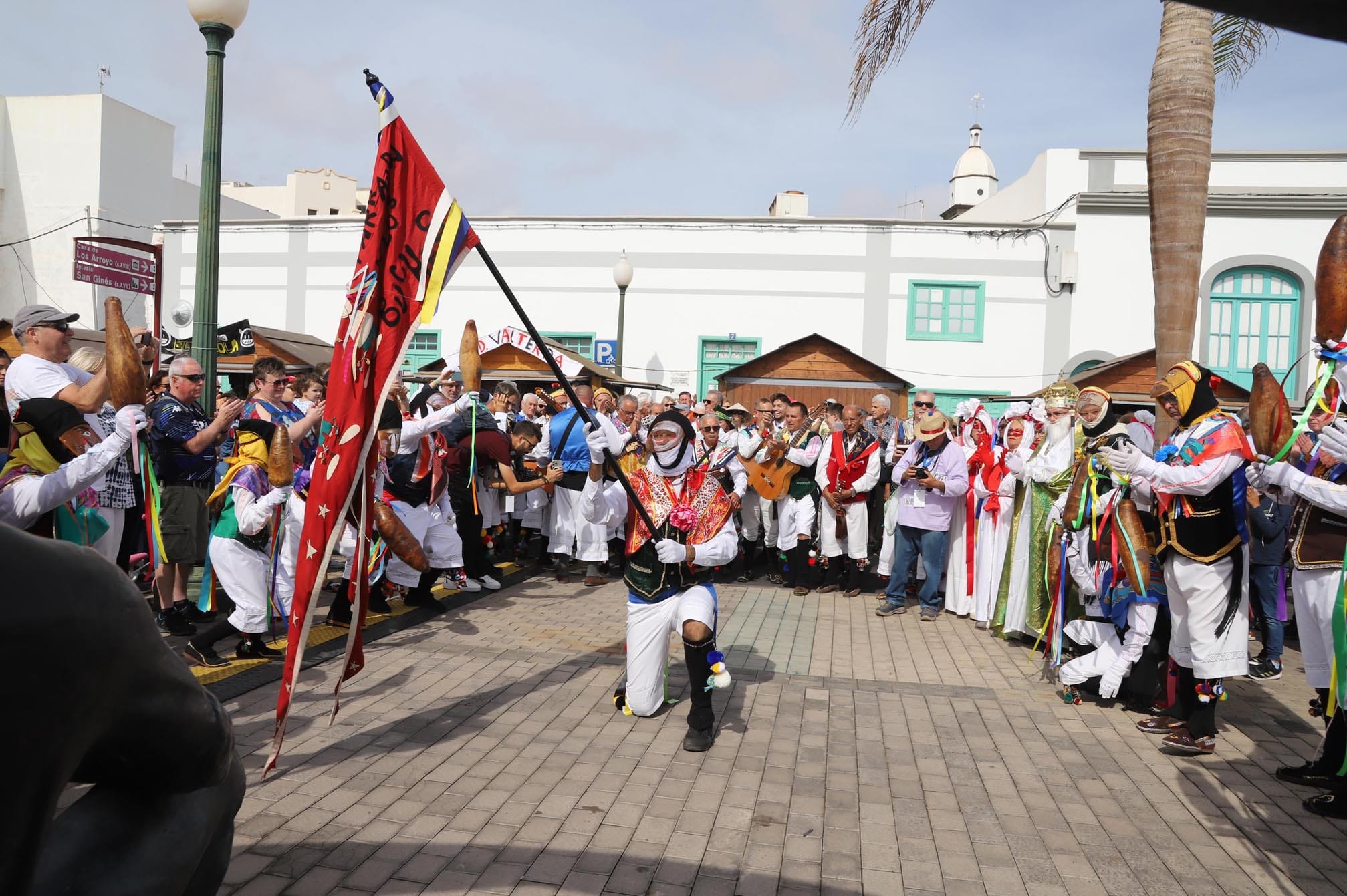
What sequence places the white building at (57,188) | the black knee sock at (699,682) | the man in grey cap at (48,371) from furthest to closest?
the white building at (57,188) < the black knee sock at (699,682) < the man in grey cap at (48,371)

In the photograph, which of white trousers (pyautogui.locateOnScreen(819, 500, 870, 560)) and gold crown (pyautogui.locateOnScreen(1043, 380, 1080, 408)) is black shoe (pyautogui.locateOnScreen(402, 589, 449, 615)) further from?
gold crown (pyautogui.locateOnScreen(1043, 380, 1080, 408))

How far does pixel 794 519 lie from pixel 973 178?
3148 cm

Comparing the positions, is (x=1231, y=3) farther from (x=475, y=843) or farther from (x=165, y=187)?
(x=165, y=187)

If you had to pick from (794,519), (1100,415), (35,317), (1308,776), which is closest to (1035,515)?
(1100,415)

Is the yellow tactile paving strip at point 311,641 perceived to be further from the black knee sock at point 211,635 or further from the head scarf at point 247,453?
the head scarf at point 247,453

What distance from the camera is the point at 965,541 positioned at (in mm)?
9242

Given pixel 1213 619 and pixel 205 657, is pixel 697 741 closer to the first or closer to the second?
pixel 1213 619

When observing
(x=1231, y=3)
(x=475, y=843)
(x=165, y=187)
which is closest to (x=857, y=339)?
(x=475, y=843)

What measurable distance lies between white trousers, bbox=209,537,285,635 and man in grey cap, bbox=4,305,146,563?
2.19 feet

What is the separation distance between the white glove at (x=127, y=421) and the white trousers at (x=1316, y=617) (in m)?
6.09

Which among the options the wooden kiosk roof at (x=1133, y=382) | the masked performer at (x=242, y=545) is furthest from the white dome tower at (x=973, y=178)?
the masked performer at (x=242, y=545)

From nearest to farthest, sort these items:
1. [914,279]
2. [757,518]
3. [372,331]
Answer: [372,331], [757,518], [914,279]

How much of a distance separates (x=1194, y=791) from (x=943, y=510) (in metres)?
4.62

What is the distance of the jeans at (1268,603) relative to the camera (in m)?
7.58
